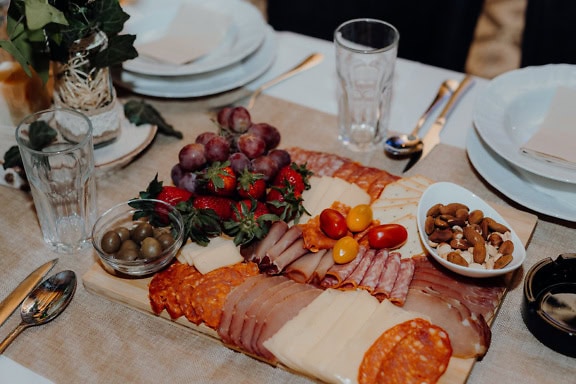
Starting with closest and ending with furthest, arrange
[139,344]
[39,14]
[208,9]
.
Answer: [139,344]
[39,14]
[208,9]

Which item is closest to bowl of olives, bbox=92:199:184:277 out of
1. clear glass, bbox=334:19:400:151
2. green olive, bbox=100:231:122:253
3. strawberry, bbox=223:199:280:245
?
green olive, bbox=100:231:122:253

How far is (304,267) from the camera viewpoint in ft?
4.34

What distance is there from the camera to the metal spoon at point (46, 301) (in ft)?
4.14

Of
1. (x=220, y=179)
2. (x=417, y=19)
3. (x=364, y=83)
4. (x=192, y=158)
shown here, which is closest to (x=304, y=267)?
(x=220, y=179)

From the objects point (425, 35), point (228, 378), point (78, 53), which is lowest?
point (425, 35)

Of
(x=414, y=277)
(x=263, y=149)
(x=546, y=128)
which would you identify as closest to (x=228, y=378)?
(x=414, y=277)

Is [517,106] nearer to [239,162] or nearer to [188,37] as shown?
[239,162]

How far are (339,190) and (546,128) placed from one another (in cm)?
51

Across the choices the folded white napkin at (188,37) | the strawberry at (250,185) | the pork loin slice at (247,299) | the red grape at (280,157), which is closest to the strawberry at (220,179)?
the strawberry at (250,185)

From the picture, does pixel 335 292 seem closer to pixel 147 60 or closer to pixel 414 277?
pixel 414 277

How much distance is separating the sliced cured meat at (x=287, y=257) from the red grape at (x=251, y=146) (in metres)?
0.27

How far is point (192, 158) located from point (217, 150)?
0.19ft

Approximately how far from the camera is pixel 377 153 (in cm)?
169

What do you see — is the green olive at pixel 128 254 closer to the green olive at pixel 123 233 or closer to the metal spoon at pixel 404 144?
the green olive at pixel 123 233
